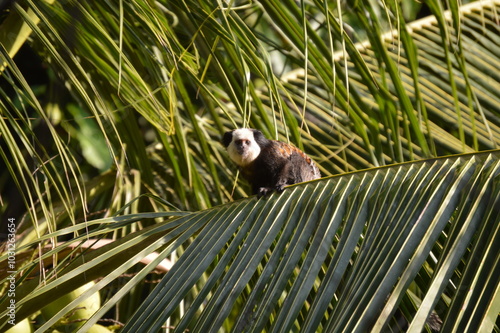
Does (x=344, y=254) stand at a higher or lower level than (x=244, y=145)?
lower

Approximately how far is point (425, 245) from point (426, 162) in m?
0.40

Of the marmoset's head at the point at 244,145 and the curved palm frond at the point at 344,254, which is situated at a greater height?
the marmoset's head at the point at 244,145

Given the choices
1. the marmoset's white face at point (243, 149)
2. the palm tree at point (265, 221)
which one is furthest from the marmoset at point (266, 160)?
the palm tree at point (265, 221)

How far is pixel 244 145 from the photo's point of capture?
3.06 meters

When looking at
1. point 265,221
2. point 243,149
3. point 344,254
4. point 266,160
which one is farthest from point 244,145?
point 344,254

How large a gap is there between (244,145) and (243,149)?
0.9 inches

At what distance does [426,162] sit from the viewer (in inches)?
64.6

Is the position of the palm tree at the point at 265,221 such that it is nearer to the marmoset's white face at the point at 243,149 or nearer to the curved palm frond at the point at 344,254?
the curved palm frond at the point at 344,254

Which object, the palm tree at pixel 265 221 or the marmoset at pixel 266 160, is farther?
the marmoset at pixel 266 160

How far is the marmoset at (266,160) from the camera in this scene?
3.00 meters

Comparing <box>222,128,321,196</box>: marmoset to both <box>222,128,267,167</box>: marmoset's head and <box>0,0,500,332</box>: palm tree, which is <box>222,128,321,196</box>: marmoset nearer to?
<box>222,128,267,167</box>: marmoset's head

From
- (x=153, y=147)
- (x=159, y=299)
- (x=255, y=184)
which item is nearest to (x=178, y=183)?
(x=255, y=184)

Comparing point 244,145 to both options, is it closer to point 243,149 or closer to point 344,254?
point 243,149

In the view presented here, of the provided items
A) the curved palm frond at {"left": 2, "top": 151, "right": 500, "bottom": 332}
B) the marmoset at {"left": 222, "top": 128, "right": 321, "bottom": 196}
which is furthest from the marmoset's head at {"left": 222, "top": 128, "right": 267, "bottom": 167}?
the curved palm frond at {"left": 2, "top": 151, "right": 500, "bottom": 332}
